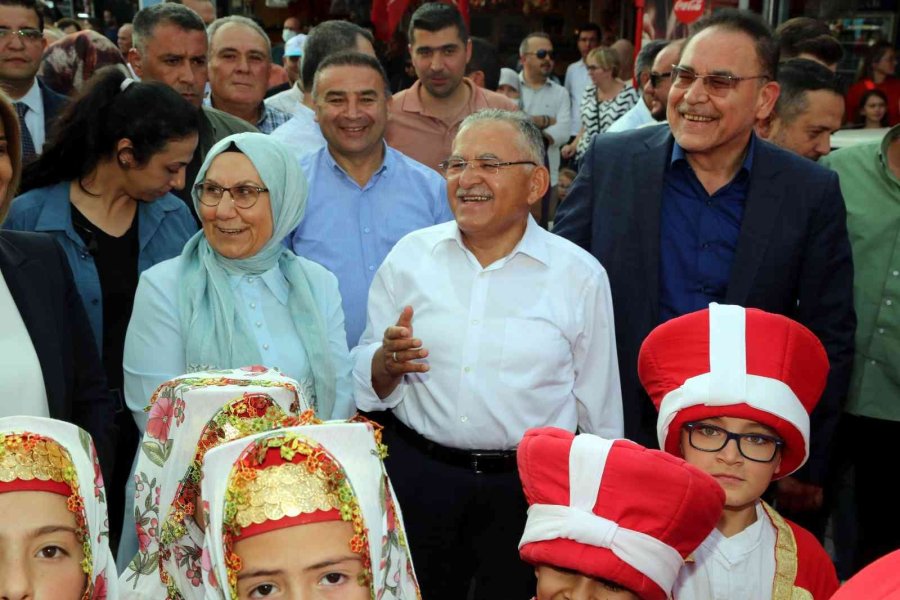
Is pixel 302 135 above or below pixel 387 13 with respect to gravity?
below

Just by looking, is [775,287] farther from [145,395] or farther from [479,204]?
[145,395]

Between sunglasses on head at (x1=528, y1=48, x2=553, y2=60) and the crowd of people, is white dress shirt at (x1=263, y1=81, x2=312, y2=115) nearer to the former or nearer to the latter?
the crowd of people

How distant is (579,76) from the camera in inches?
458

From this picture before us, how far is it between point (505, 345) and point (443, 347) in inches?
7.9

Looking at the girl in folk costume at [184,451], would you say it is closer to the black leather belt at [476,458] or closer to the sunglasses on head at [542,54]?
the black leather belt at [476,458]

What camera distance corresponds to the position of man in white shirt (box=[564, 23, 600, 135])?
11.3 meters

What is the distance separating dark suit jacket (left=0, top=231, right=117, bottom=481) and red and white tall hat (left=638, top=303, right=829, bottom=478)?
1591mm

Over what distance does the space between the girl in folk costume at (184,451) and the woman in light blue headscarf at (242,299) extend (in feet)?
1.80

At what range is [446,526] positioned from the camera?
3.43 m

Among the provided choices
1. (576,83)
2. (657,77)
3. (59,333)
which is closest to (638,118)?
(657,77)

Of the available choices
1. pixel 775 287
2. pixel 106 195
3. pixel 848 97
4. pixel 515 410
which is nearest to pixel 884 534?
pixel 775 287

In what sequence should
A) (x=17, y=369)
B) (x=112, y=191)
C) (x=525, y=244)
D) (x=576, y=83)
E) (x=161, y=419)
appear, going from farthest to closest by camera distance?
(x=576, y=83)
(x=112, y=191)
(x=525, y=244)
(x=17, y=369)
(x=161, y=419)

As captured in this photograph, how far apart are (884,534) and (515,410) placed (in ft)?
6.15

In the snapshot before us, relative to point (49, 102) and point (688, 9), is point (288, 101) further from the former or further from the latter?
point (688, 9)
